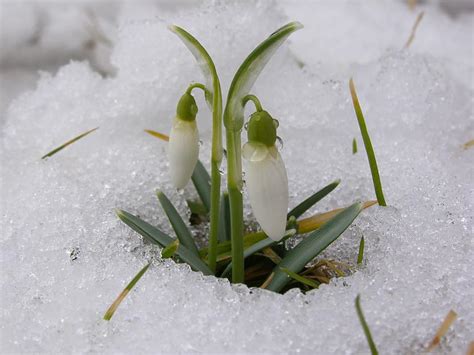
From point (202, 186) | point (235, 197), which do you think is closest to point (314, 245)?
point (235, 197)

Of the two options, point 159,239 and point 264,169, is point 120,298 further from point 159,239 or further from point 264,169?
point 264,169

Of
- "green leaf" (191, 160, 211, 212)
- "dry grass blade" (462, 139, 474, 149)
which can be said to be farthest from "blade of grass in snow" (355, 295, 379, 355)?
"dry grass blade" (462, 139, 474, 149)

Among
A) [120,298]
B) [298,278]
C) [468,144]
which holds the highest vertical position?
[468,144]

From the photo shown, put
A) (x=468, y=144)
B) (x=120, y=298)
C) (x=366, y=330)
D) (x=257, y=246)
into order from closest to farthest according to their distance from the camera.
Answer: (x=366, y=330), (x=120, y=298), (x=257, y=246), (x=468, y=144)

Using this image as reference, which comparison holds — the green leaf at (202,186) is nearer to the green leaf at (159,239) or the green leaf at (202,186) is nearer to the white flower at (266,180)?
the green leaf at (159,239)

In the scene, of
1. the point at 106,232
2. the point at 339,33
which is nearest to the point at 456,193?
the point at 106,232

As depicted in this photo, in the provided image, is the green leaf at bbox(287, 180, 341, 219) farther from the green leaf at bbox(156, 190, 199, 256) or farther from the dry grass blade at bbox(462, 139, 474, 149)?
the dry grass blade at bbox(462, 139, 474, 149)

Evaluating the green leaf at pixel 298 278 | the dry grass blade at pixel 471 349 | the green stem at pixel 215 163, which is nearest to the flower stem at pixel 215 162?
the green stem at pixel 215 163
